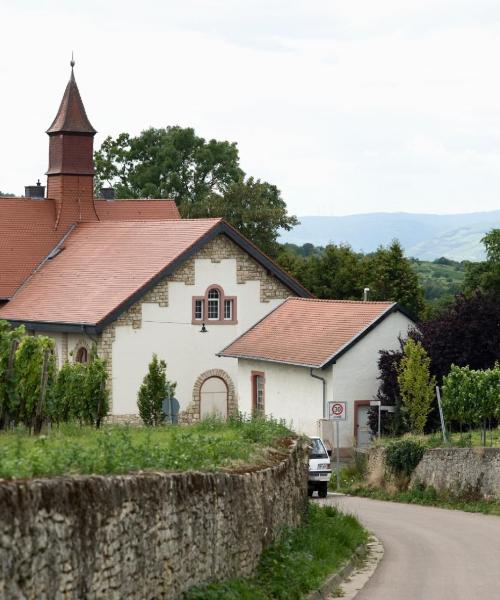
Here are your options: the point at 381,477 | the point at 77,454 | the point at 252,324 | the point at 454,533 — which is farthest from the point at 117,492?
the point at 252,324

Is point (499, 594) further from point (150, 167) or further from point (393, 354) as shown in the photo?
point (150, 167)

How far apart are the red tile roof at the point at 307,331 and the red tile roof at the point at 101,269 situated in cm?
399

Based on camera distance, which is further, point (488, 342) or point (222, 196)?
point (222, 196)

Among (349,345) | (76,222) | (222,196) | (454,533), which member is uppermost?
(222,196)

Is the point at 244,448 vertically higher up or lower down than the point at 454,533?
higher up

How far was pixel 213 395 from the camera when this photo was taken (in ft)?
160

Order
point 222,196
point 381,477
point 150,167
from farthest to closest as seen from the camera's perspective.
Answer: point 150,167 → point 222,196 → point 381,477

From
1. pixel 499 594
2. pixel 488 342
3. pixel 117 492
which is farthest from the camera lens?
pixel 488 342

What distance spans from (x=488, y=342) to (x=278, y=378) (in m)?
7.36

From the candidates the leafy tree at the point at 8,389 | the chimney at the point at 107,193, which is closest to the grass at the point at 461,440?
the leafy tree at the point at 8,389

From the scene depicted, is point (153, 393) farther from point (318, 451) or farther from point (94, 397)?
point (94, 397)

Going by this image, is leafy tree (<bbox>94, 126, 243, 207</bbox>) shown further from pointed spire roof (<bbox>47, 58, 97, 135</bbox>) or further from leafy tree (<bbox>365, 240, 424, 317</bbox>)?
pointed spire roof (<bbox>47, 58, 97, 135</bbox>)

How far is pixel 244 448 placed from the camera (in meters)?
17.2

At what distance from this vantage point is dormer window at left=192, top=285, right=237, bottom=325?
160 feet
